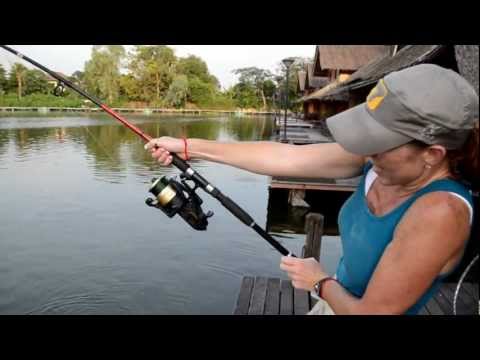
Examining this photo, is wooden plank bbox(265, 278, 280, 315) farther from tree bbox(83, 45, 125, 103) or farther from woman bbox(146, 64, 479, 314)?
tree bbox(83, 45, 125, 103)

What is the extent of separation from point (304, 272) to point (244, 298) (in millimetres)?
3332

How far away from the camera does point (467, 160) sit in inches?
47.7

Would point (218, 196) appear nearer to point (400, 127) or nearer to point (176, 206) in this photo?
point (176, 206)

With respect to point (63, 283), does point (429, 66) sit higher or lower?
higher

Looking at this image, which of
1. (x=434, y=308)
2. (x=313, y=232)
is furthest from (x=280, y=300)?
(x=434, y=308)

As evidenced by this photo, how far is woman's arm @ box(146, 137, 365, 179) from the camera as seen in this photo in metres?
1.76

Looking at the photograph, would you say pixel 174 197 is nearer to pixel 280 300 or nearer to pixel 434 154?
pixel 434 154

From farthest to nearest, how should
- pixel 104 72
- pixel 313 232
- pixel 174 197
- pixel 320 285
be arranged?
pixel 104 72 → pixel 313 232 → pixel 174 197 → pixel 320 285
